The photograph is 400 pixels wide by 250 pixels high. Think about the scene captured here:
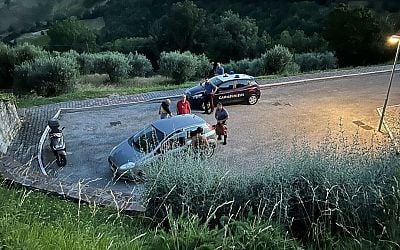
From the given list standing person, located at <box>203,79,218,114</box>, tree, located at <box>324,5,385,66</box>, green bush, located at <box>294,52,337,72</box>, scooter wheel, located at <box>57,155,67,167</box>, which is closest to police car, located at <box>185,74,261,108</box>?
standing person, located at <box>203,79,218,114</box>

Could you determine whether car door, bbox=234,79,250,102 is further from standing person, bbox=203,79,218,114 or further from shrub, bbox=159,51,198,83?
shrub, bbox=159,51,198,83

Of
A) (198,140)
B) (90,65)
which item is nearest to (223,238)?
(198,140)

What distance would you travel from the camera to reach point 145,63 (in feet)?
120

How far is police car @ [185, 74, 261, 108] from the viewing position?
20750mm

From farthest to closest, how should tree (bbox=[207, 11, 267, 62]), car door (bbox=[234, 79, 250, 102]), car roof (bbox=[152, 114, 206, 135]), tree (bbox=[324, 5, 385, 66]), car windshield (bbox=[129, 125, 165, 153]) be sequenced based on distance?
tree (bbox=[207, 11, 267, 62]) → tree (bbox=[324, 5, 385, 66]) → car door (bbox=[234, 79, 250, 102]) → car roof (bbox=[152, 114, 206, 135]) → car windshield (bbox=[129, 125, 165, 153])

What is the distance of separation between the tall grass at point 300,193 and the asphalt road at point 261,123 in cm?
553

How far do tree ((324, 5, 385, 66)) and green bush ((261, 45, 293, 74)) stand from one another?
7214 mm

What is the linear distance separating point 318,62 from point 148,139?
73.3 ft

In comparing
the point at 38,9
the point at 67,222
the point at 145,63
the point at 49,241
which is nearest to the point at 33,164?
the point at 67,222

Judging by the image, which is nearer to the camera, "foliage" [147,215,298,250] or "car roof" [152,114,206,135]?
"foliage" [147,215,298,250]

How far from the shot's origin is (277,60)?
30.2 m

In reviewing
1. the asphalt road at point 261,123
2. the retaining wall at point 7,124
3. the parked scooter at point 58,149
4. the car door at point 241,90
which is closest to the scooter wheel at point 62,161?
the parked scooter at point 58,149

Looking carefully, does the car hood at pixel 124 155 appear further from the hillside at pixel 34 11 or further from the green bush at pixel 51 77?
the hillside at pixel 34 11

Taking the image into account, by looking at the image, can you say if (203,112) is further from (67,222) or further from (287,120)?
(67,222)
